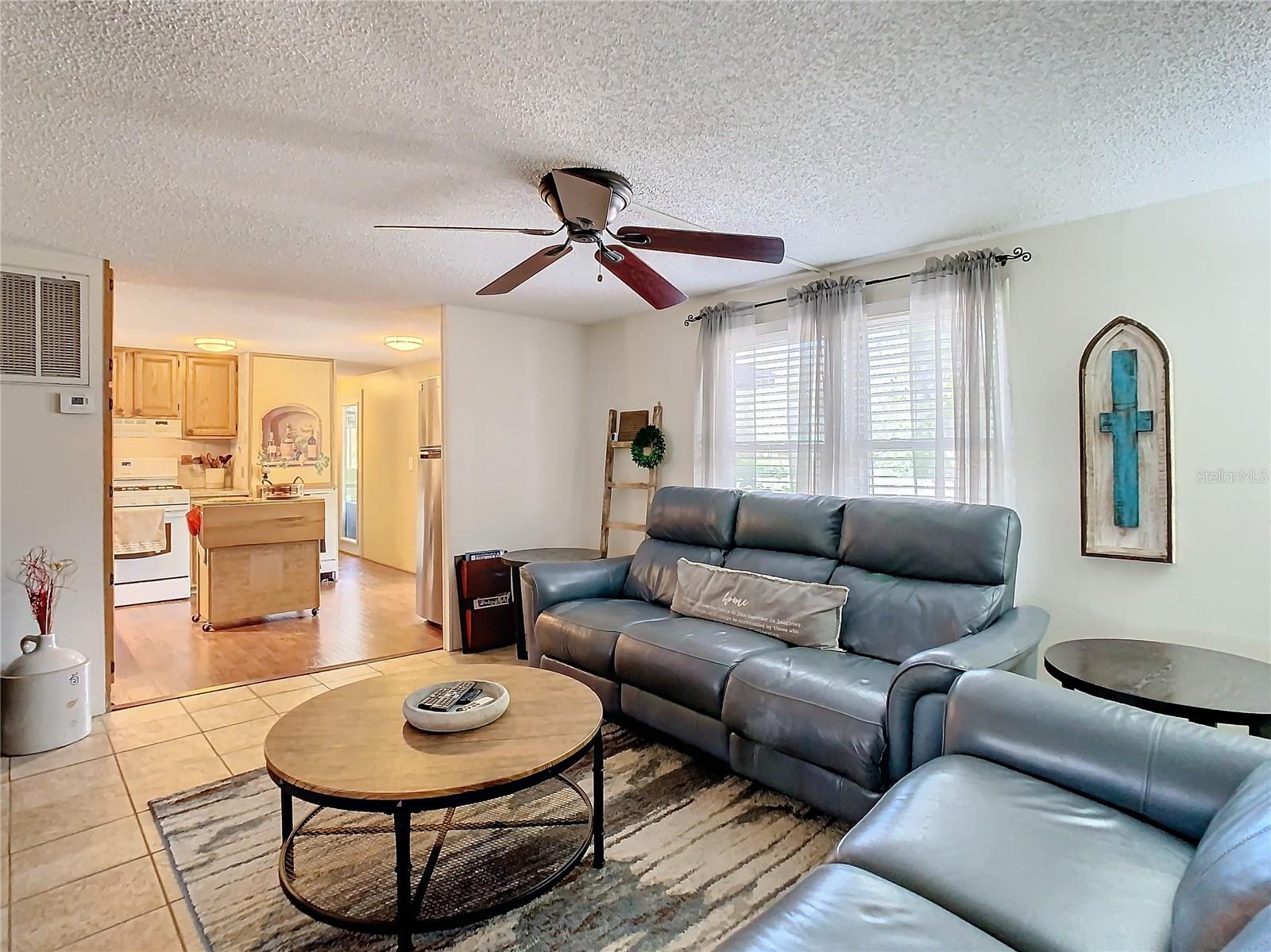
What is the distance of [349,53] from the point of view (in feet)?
5.33

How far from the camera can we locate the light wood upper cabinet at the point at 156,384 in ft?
20.0

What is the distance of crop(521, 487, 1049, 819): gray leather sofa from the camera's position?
2053 millimetres

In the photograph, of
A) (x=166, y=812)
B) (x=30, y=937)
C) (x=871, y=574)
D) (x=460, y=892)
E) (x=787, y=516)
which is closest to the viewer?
(x=30, y=937)

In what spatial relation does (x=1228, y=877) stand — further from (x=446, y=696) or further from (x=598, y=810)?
(x=446, y=696)

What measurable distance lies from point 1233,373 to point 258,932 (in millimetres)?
3700

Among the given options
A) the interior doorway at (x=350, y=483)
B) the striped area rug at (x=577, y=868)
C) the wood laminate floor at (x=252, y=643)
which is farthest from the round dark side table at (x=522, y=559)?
the interior doorway at (x=350, y=483)

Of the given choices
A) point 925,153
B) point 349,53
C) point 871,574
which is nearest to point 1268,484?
point 871,574

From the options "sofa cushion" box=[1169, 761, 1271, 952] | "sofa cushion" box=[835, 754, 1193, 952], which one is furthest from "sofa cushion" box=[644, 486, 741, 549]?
"sofa cushion" box=[1169, 761, 1271, 952]

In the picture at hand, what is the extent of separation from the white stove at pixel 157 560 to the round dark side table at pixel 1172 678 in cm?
657

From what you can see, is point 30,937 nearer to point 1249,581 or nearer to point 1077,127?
point 1077,127

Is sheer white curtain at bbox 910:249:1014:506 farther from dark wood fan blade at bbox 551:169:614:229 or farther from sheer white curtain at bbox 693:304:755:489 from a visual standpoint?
dark wood fan blade at bbox 551:169:614:229

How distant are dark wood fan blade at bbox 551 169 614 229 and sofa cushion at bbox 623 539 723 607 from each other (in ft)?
6.14

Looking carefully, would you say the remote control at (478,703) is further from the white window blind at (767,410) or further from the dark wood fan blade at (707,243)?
the white window blind at (767,410)

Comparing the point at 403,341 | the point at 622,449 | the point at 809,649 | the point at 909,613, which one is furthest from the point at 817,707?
the point at 403,341
